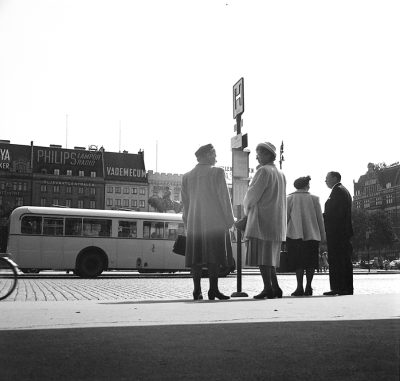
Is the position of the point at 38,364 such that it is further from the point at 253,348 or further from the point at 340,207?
the point at 340,207

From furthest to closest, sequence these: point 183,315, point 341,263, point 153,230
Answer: point 153,230, point 341,263, point 183,315

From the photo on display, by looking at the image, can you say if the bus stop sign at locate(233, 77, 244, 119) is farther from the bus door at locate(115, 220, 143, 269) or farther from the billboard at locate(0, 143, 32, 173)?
the billboard at locate(0, 143, 32, 173)

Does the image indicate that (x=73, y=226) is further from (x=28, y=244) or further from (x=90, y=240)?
(x=28, y=244)

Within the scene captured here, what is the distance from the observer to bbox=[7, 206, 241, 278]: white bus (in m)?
22.4

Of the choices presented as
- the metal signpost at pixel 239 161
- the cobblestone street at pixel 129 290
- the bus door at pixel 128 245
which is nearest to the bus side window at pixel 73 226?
the bus door at pixel 128 245

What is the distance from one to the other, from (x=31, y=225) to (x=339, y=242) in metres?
15.1

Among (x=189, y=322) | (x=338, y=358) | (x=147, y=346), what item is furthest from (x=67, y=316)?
(x=338, y=358)

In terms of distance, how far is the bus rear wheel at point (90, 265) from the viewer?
2275 centimetres

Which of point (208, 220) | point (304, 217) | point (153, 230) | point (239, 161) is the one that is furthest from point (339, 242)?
point (153, 230)

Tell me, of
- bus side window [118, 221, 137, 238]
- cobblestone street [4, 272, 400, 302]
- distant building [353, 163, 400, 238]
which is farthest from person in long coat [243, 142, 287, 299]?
distant building [353, 163, 400, 238]

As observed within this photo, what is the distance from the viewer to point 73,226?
23047 millimetres

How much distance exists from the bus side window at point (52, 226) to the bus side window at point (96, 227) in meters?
0.87

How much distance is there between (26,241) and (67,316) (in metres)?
17.6

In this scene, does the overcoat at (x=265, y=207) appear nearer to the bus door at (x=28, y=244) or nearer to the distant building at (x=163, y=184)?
the bus door at (x=28, y=244)
